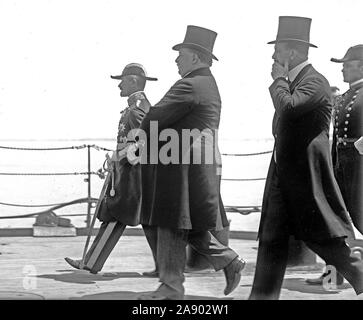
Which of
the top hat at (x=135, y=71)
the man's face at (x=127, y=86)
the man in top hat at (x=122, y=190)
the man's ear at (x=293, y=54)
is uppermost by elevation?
the man's ear at (x=293, y=54)

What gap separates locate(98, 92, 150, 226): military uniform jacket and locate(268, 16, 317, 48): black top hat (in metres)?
1.19

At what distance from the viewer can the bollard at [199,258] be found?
6.09 m

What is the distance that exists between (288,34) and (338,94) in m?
0.85

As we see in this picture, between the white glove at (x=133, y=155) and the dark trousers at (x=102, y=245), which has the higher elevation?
the white glove at (x=133, y=155)

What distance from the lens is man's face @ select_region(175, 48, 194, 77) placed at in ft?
19.0

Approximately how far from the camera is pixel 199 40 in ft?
19.0

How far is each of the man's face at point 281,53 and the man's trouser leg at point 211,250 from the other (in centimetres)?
133

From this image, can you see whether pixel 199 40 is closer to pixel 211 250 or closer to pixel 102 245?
pixel 211 250

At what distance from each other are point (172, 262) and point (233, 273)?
46 centimetres

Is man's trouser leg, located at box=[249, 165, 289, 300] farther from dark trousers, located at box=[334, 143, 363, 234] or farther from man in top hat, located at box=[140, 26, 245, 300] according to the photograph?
dark trousers, located at box=[334, 143, 363, 234]

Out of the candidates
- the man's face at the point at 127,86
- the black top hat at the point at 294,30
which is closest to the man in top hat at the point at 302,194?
the black top hat at the point at 294,30

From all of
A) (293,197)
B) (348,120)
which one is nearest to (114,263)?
(293,197)

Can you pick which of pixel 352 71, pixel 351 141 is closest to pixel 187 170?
pixel 351 141

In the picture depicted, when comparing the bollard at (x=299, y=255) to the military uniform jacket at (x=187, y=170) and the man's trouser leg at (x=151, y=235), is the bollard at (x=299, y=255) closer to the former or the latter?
the military uniform jacket at (x=187, y=170)
